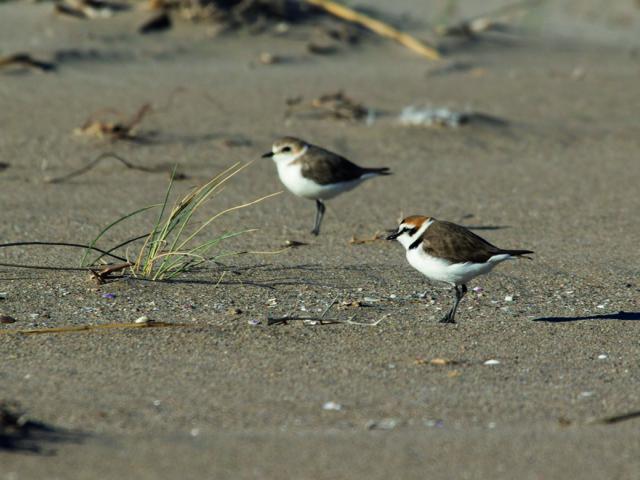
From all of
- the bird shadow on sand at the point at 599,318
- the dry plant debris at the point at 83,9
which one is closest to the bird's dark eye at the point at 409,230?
the bird shadow on sand at the point at 599,318

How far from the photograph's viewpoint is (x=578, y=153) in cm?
916

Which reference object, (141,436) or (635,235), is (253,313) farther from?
(635,235)

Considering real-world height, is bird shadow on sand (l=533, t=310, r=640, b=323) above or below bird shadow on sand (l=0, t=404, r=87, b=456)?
below

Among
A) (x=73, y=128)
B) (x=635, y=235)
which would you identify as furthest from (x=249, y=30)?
(x=635, y=235)

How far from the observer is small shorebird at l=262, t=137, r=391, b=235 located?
7.30m

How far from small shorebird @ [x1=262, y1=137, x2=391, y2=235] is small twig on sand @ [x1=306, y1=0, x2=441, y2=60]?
3950 mm

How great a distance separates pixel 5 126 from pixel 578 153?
4.70m

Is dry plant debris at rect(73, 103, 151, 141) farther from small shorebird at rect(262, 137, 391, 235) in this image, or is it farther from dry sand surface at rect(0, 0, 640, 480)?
small shorebird at rect(262, 137, 391, 235)

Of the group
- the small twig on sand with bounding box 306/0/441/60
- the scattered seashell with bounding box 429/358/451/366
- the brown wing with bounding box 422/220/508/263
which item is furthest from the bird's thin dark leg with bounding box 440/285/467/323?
the small twig on sand with bounding box 306/0/441/60

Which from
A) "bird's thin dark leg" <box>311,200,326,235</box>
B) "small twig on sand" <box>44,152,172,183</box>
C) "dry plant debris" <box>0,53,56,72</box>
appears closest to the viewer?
"bird's thin dark leg" <box>311,200,326,235</box>

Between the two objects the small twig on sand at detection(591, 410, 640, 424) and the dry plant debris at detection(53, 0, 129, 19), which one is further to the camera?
the dry plant debris at detection(53, 0, 129, 19)

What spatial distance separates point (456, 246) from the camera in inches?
212

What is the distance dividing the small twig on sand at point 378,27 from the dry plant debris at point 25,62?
2.96m

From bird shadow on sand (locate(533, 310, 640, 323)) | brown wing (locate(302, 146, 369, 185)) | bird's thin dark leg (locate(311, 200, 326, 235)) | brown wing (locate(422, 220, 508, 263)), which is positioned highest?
brown wing (locate(422, 220, 508, 263))
